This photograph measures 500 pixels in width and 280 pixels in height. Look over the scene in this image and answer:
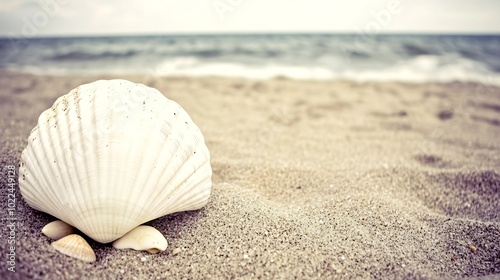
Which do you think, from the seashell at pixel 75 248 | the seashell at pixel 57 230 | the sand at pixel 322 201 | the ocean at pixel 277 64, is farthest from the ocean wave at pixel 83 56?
the seashell at pixel 75 248

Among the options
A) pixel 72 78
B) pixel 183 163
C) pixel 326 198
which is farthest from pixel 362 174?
pixel 72 78

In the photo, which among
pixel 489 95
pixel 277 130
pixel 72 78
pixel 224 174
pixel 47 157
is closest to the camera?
pixel 47 157

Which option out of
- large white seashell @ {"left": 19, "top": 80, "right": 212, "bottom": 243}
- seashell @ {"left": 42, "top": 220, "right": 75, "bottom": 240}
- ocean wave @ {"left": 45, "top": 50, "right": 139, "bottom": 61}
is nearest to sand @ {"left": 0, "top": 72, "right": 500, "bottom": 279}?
seashell @ {"left": 42, "top": 220, "right": 75, "bottom": 240}

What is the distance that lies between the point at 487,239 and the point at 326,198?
92cm

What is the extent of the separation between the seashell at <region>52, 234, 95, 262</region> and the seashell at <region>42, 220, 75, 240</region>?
84 mm

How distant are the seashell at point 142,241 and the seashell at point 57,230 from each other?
9.4 inches

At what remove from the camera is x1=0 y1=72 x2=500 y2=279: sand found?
1.54m

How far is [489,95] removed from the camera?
5477 millimetres

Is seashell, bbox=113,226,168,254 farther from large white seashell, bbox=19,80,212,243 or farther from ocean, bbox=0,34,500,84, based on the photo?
ocean, bbox=0,34,500,84

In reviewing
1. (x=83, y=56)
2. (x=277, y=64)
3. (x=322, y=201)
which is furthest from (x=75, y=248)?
(x=83, y=56)

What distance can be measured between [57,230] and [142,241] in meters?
0.41

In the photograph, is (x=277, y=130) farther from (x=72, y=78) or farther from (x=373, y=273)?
(x=72, y=78)

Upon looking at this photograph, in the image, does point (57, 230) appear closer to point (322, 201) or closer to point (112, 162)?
point (112, 162)

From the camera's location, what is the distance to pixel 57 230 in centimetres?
152
